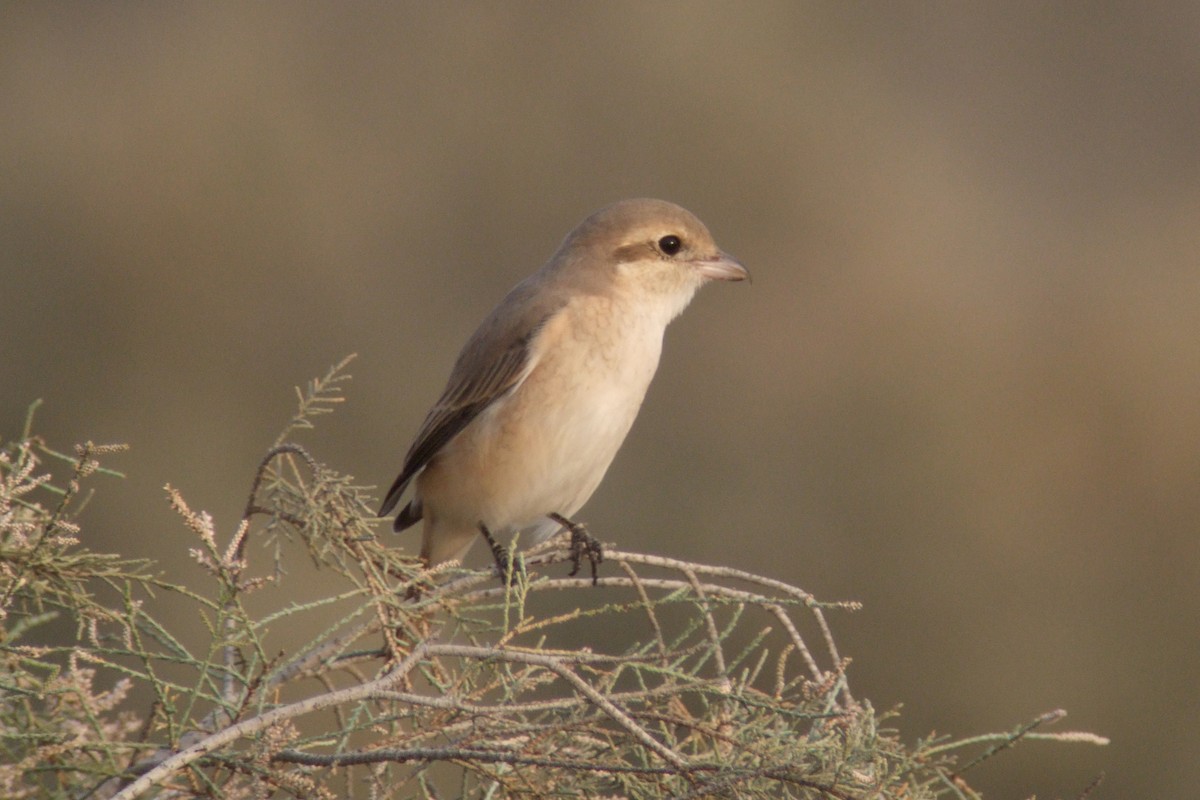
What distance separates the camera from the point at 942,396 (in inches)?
453

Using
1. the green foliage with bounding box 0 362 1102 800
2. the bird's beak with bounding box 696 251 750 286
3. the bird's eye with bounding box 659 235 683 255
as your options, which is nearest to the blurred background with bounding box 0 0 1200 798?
the bird's beak with bounding box 696 251 750 286

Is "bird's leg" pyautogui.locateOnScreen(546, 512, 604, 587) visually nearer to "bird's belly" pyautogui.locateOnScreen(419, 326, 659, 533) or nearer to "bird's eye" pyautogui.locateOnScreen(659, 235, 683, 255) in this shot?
"bird's belly" pyautogui.locateOnScreen(419, 326, 659, 533)

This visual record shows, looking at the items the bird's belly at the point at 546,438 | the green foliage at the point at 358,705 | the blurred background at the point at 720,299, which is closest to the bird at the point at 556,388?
the bird's belly at the point at 546,438

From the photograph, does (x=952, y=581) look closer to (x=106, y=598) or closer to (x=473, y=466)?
(x=106, y=598)

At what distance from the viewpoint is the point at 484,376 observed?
4.24m

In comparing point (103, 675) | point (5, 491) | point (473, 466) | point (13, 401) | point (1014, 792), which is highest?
point (5, 491)

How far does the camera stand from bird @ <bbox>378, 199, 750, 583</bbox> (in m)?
4.07

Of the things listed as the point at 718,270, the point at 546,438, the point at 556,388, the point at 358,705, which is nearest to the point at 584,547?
the point at 546,438

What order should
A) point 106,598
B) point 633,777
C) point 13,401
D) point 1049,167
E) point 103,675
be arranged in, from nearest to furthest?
point 633,777 < point 103,675 < point 106,598 < point 13,401 < point 1049,167

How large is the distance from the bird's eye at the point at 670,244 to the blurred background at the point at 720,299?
16.1 ft

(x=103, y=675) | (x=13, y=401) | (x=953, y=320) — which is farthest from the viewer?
(x=953, y=320)

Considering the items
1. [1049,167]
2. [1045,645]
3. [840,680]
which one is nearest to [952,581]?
[1045,645]

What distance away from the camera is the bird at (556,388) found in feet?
13.4

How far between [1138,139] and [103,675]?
17775 mm
